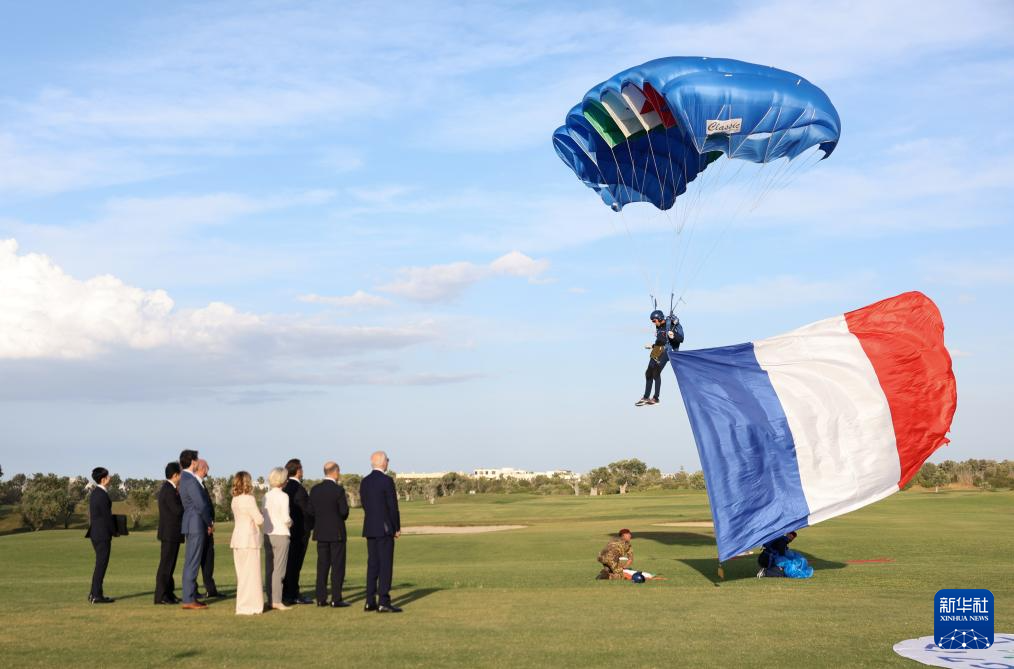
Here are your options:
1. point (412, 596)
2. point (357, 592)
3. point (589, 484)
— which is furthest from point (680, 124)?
point (589, 484)

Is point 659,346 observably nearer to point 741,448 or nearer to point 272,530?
point 741,448

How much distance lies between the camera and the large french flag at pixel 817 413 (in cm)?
1650

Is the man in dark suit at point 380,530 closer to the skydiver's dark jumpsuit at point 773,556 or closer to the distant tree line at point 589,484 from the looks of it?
the skydiver's dark jumpsuit at point 773,556

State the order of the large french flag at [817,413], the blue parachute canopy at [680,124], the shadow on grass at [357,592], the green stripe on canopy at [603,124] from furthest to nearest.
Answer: the green stripe on canopy at [603,124] → the blue parachute canopy at [680,124] → the large french flag at [817,413] → the shadow on grass at [357,592]

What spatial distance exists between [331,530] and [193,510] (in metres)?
1.90

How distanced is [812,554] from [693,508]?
832 inches

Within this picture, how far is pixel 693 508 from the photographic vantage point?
4306cm

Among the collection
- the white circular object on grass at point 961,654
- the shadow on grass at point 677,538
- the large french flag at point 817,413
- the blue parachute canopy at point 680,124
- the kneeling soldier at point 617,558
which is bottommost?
the shadow on grass at point 677,538

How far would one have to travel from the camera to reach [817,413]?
17.1m

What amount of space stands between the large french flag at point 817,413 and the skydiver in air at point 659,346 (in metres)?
1.26

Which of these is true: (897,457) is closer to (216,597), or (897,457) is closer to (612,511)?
(216,597)

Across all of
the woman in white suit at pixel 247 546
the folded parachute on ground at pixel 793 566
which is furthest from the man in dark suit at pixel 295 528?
the folded parachute on ground at pixel 793 566

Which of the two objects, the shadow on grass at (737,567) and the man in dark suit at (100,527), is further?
the shadow on grass at (737,567)

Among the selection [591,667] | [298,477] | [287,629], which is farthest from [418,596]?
[591,667]
